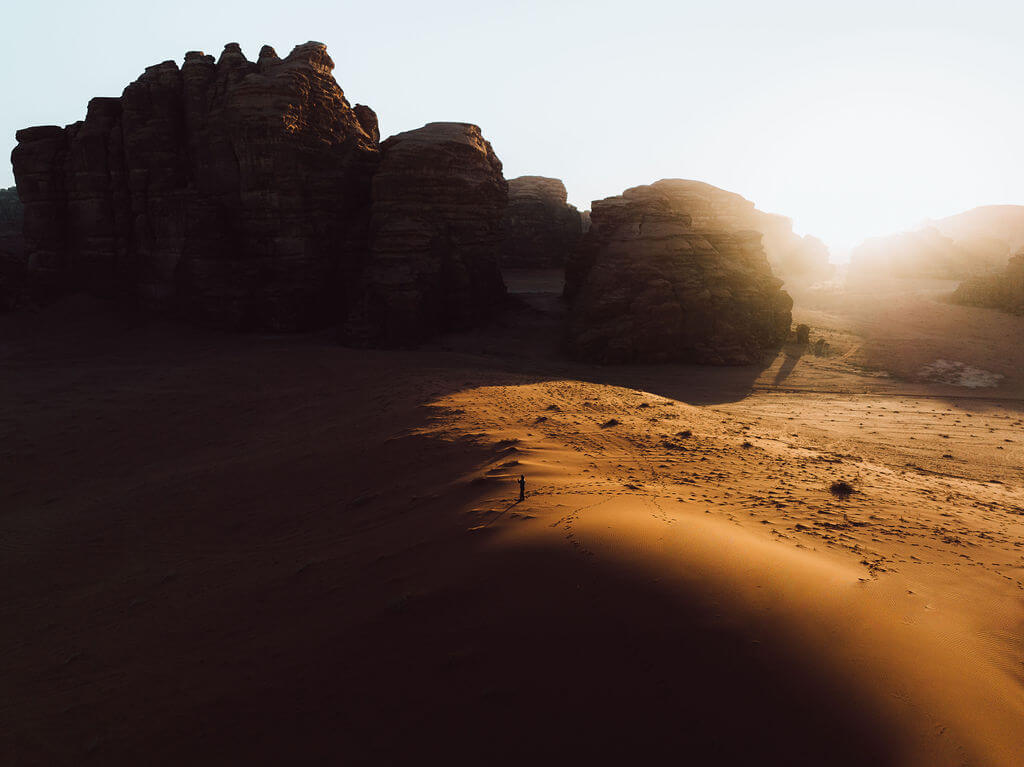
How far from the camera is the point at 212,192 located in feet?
65.3

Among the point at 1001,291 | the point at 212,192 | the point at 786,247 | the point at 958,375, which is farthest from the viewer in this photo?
the point at 786,247

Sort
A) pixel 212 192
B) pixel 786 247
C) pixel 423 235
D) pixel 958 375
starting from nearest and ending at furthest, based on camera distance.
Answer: pixel 958 375
pixel 212 192
pixel 423 235
pixel 786 247

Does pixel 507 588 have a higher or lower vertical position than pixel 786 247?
lower

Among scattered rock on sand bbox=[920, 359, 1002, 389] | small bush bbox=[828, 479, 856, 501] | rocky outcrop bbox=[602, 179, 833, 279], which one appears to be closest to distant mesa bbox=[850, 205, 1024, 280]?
rocky outcrop bbox=[602, 179, 833, 279]

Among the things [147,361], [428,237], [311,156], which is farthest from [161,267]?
[428,237]

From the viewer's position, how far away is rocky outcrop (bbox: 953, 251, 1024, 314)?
2458 cm

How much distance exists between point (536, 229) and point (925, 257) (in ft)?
88.9

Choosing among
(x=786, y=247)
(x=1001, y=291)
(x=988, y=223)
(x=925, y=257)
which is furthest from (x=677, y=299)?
(x=988, y=223)

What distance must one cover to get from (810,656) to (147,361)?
1954 centimetres

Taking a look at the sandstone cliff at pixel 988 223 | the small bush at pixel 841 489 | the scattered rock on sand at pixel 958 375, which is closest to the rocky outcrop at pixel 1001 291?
the scattered rock on sand at pixel 958 375

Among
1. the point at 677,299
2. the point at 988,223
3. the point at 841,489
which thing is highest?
the point at 988,223

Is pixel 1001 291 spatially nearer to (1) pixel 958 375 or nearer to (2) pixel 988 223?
(1) pixel 958 375

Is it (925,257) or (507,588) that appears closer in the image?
(507,588)

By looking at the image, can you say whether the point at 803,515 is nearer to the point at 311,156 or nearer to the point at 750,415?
the point at 750,415
